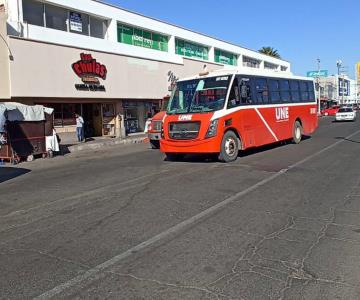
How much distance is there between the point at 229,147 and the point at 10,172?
7077 mm

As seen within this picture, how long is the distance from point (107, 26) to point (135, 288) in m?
28.4

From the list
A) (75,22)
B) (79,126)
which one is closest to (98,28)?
(75,22)

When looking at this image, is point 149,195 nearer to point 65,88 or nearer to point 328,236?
point 328,236

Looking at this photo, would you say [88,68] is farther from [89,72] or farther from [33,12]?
[33,12]

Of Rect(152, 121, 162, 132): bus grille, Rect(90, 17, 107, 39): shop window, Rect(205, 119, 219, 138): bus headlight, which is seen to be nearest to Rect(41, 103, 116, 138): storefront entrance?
Rect(90, 17, 107, 39): shop window

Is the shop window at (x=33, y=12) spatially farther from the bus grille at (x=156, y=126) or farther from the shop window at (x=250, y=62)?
the shop window at (x=250, y=62)

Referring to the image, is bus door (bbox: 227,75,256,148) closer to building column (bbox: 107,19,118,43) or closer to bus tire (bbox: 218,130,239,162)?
bus tire (bbox: 218,130,239,162)

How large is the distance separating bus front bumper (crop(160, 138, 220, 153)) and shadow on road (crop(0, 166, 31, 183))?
479 cm

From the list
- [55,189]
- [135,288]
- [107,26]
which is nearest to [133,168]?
[55,189]

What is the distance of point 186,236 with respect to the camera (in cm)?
574

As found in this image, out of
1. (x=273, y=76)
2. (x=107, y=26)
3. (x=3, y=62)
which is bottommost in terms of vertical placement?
(x=273, y=76)

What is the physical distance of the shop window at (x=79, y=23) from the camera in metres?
27.0

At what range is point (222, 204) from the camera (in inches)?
297

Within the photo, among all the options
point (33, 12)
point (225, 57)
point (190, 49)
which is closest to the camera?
point (33, 12)
